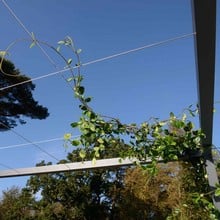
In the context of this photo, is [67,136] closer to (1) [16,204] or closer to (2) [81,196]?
(2) [81,196]

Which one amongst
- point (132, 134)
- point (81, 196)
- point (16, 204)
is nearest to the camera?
point (132, 134)

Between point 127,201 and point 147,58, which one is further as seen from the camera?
point 127,201

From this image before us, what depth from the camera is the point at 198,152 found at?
400 cm

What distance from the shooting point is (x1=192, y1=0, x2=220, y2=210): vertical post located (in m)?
1.72

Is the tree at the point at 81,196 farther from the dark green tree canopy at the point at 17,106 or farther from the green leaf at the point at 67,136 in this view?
the green leaf at the point at 67,136

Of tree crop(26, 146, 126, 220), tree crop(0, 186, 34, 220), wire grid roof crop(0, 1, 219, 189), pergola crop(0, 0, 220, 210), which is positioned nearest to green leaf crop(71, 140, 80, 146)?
wire grid roof crop(0, 1, 219, 189)

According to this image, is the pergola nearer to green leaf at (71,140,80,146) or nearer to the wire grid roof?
the wire grid roof

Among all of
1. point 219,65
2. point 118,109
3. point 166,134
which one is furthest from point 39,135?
point 219,65

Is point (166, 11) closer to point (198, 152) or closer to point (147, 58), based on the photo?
point (147, 58)

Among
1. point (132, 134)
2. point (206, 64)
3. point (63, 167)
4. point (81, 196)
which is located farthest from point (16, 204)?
point (206, 64)

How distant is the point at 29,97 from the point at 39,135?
4005mm

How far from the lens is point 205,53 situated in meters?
2.08

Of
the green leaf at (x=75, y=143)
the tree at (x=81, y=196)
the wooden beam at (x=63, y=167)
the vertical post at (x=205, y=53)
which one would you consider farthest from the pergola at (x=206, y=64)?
the tree at (x=81, y=196)

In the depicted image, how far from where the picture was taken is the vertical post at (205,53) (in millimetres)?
1724
